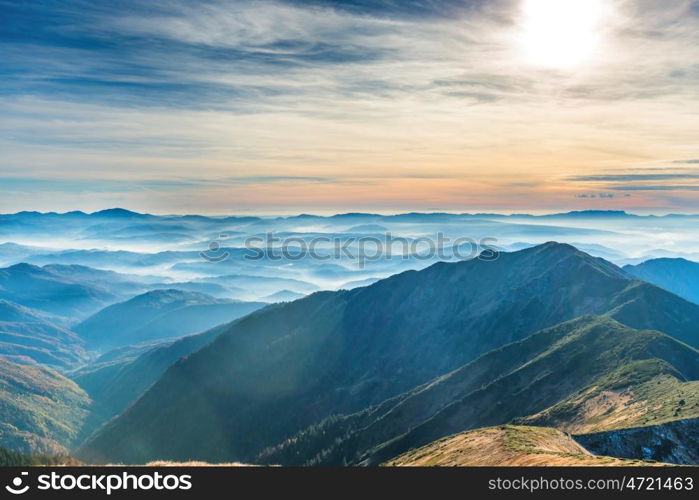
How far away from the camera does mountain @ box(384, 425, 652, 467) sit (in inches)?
2029

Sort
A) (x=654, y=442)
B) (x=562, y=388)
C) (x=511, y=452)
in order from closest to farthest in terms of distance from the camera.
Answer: (x=511, y=452) → (x=654, y=442) → (x=562, y=388)

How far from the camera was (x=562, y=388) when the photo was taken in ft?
502

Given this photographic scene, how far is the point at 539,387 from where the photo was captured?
159250 mm

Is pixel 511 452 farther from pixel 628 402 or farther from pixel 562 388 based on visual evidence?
pixel 562 388

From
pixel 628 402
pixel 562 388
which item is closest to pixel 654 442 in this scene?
pixel 628 402

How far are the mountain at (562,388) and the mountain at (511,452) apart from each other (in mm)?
30828

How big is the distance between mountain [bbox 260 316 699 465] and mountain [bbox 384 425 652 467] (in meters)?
30.8

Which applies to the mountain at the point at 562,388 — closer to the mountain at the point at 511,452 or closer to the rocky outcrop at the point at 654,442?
the rocky outcrop at the point at 654,442

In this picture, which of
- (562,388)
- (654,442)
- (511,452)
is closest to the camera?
(511,452)

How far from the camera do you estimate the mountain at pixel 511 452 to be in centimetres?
5153

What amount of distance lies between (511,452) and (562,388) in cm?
10334

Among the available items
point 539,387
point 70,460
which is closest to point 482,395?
point 539,387

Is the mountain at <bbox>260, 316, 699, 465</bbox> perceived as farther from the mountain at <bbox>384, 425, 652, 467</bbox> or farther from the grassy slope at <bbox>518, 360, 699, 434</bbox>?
the mountain at <bbox>384, 425, 652, 467</bbox>
